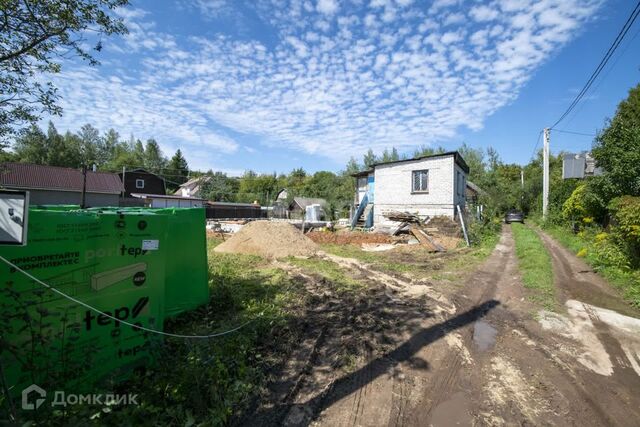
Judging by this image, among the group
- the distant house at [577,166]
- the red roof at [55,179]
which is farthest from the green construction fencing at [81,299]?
the red roof at [55,179]

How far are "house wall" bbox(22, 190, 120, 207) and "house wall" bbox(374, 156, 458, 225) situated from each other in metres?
29.0

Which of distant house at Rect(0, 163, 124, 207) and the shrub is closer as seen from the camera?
the shrub

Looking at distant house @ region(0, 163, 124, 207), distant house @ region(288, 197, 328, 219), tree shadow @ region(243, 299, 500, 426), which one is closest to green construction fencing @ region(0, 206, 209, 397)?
tree shadow @ region(243, 299, 500, 426)

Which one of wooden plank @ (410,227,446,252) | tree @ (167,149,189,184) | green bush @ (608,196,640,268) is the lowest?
wooden plank @ (410,227,446,252)

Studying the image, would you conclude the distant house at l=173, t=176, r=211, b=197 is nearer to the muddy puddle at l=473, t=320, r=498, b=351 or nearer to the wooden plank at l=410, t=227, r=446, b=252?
the wooden plank at l=410, t=227, r=446, b=252

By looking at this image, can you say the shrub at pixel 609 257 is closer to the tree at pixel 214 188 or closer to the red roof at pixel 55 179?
the red roof at pixel 55 179

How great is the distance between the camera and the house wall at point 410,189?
60.7 ft

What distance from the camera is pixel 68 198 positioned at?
1258 inches

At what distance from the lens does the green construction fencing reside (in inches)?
104

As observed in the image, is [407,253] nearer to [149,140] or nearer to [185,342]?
[185,342]

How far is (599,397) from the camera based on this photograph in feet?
11.1

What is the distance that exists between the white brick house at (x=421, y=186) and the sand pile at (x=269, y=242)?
845 centimetres

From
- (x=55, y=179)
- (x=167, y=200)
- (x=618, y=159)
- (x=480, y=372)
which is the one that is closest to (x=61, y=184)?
(x=55, y=179)

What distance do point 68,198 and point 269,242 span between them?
3050cm
